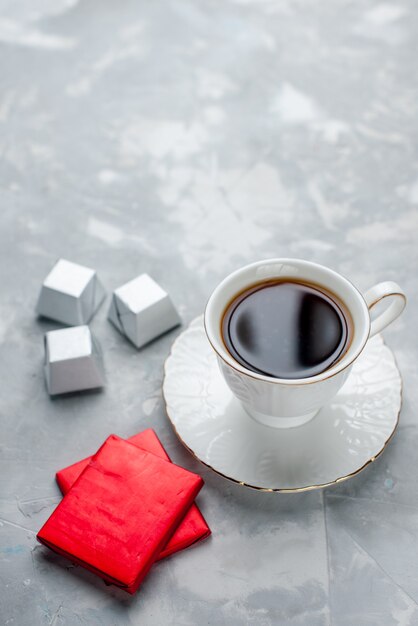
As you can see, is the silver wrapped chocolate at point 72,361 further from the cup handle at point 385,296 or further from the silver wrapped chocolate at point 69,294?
the cup handle at point 385,296

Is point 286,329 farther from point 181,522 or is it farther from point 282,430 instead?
point 181,522

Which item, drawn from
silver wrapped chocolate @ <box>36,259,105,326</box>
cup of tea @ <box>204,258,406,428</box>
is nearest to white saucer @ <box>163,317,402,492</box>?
cup of tea @ <box>204,258,406,428</box>

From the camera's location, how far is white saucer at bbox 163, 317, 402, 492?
777mm

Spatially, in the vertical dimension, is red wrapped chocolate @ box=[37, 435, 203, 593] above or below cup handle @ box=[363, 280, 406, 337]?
below

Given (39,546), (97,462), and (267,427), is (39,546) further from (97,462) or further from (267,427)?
(267,427)

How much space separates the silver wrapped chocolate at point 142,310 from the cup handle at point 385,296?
10.2 inches

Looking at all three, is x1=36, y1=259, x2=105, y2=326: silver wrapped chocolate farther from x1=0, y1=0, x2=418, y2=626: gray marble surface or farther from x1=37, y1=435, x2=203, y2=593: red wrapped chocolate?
x1=37, y1=435, x2=203, y2=593: red wrapped chocolate

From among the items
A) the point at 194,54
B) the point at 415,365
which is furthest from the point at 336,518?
the point at 194,54

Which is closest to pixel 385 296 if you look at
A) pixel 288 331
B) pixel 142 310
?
pixel 288 331

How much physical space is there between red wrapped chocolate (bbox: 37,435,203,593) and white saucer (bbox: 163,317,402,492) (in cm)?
5

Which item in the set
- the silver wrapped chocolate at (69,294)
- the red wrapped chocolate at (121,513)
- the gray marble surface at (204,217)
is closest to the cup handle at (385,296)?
the gray marble surface at (204,217)

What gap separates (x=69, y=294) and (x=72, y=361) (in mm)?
98

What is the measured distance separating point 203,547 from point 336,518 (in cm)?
14

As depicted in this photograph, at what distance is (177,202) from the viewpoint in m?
1.10
